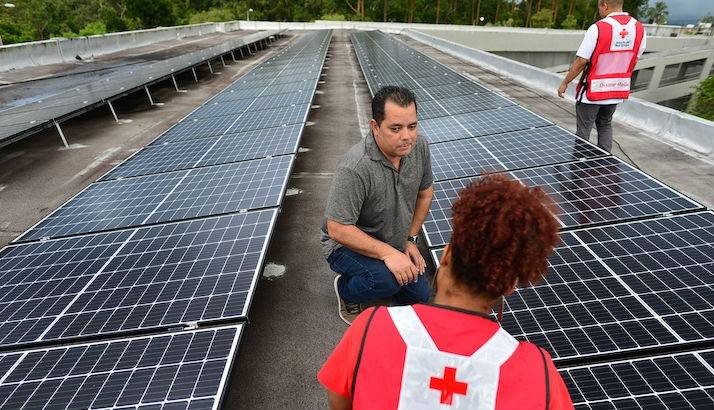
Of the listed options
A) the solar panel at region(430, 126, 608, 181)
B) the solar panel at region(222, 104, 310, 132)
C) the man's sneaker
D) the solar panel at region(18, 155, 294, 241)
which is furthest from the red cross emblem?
the solar panel at region(222, 104, 310, 132)

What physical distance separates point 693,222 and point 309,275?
13.0ft

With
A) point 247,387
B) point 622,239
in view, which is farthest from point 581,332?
point 247,387

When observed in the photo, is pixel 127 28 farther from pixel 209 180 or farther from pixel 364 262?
pixel 364 262

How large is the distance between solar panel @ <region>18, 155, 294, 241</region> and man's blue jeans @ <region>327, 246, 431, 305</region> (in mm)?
1508

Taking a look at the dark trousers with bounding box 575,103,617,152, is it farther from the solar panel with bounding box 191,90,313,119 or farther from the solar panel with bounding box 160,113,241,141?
the solar panel with bounding box 160,113,241,141

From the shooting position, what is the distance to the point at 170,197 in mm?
5172

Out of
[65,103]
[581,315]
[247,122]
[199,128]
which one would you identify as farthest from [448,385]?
[65,103]

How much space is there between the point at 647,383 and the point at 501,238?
6.07ft

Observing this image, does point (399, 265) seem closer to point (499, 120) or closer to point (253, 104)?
point (499, 120)

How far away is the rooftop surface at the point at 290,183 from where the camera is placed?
347 cm

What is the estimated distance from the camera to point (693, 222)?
3533 millimetres

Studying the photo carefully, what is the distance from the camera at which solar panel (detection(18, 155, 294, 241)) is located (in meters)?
4.63

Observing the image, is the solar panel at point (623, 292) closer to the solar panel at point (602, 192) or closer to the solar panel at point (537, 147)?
the solar panel at point (602, 192)

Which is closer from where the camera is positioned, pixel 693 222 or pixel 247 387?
pixel 247 387
